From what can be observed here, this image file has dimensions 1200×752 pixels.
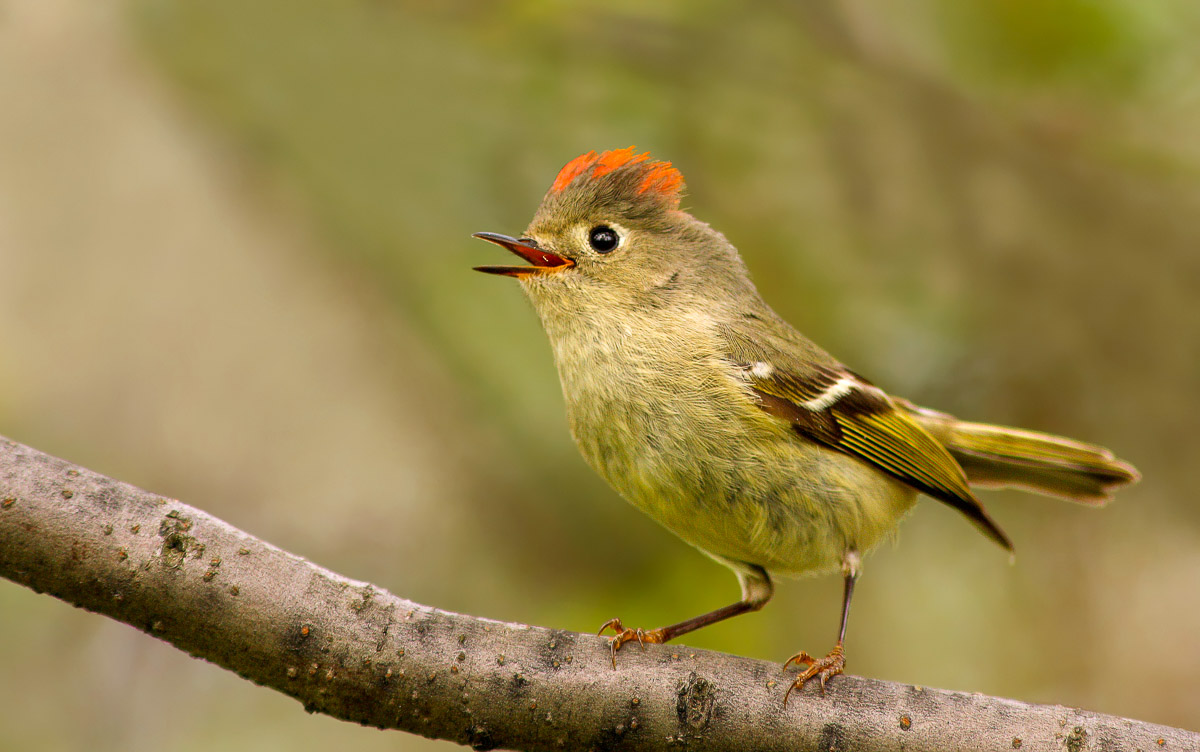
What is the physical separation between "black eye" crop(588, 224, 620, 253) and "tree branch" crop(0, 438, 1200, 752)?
4.32 ft

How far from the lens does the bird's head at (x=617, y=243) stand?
3.09 meters

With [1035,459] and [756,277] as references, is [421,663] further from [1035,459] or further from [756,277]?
[756,277]

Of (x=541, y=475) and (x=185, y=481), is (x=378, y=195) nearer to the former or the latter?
(x=541, y=475)

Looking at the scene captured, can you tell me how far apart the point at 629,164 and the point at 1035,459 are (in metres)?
1.65

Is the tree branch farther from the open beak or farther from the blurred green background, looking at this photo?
the blurred green background

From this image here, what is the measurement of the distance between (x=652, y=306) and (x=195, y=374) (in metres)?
3.39

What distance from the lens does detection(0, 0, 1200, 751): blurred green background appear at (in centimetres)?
427

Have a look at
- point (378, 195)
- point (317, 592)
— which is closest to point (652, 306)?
point (317, 592)

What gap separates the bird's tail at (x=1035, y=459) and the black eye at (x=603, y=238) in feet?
3.86

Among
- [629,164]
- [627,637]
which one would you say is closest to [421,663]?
[627,637]

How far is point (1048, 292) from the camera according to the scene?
15.3 feet

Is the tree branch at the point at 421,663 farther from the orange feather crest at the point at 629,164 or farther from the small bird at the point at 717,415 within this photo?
the orange feather crest at the point at 629,164

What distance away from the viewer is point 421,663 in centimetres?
212

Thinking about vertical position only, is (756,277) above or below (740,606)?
above
